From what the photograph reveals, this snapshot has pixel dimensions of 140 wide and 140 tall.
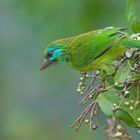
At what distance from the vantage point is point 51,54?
522 centimetres

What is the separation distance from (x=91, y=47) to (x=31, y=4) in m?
1.64

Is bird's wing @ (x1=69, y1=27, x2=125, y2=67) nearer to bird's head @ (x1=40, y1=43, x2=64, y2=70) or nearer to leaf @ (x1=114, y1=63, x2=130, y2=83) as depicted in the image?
bird's head @ (x1=40, y1=43, x2=64, y2=70)

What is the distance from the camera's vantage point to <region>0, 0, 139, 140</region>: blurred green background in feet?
22.2

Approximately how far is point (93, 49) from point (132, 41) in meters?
0.56

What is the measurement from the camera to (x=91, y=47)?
520cm

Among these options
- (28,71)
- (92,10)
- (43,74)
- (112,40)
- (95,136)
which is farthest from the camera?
(28,71)

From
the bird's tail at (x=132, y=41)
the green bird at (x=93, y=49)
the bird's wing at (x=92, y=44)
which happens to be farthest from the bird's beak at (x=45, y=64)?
the bird's tail at (x=132, y=41)

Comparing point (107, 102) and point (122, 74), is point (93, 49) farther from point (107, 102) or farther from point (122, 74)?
point (107, 102)

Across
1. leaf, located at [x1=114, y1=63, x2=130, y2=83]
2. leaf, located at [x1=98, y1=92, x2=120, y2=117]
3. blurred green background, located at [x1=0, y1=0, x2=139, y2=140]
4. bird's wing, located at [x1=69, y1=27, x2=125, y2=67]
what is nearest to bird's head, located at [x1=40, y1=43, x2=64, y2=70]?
bird's wing, located at [x1=69, y1=27, x2=125, y2=67]

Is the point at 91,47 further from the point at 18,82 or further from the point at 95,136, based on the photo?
the point at 18,82

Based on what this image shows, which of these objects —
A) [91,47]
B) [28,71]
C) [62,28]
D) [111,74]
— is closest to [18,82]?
[28,71]

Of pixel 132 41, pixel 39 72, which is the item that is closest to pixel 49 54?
pixel 132 41

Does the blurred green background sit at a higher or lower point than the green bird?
lower

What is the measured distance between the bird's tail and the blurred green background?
5.80 ft
